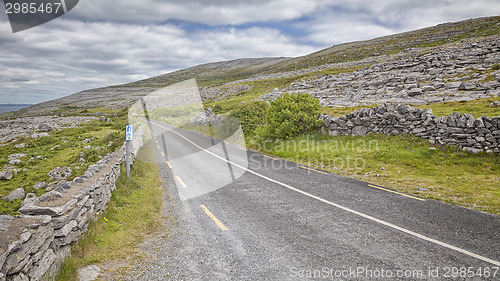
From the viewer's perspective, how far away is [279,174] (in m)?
13.3

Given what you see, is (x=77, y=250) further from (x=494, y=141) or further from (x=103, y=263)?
(x=494, y=141)

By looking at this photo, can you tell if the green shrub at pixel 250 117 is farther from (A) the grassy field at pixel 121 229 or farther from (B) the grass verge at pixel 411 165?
(A) the grassy field at pixel 121 229

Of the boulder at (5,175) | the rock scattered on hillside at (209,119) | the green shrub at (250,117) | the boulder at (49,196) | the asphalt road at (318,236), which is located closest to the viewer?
the asphalt road at (318,236)

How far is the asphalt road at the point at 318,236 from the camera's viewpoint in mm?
5203

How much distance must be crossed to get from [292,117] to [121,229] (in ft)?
55.8

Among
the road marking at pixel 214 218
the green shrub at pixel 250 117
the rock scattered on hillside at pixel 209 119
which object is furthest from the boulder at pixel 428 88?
the road marking at pixel 214 218

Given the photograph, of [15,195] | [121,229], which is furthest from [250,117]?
[121,229]

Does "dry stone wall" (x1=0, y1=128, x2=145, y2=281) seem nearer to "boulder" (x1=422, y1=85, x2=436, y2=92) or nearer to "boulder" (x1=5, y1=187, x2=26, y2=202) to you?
"boulder" (x1=5, y1=187, x2=26, y2=202)

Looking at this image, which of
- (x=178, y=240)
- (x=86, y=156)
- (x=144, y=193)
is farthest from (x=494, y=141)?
(x=86, y=156)

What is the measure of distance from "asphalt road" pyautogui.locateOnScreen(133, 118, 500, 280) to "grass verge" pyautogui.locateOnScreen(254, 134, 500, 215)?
1207 mm

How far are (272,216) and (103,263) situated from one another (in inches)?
186

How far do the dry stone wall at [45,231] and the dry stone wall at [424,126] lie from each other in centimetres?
1720

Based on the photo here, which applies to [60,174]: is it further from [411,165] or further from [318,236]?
[411,165]

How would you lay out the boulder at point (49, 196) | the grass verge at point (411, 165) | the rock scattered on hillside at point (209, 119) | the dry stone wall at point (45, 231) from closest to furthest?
the dry stone wall at point (45, 231) < the boulder at point (49, 196) < the grass verge at point (411, 165) < the rock scattered on hillside at point (209, 119)
